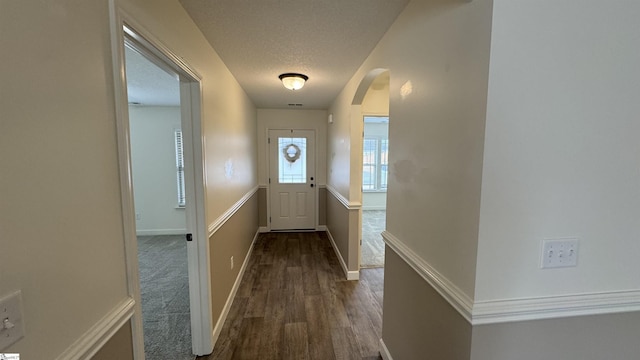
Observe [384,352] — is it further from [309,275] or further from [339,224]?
[339,224]

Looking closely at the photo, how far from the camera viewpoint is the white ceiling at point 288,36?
1.56 meters

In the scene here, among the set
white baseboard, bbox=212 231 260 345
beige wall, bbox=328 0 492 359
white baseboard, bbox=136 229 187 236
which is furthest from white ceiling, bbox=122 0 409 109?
white baseboard, bbox=136 229 187 236

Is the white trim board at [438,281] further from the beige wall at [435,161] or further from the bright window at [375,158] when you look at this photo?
the bright window at [375,158]

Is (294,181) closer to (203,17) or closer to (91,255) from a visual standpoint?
(203,17)

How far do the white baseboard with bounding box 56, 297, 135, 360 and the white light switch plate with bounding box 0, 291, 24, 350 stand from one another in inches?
6.6

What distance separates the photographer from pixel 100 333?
847 mm

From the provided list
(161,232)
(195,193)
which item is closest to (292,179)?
(161,232)

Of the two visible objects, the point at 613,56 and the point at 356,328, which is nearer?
the point at 613,56

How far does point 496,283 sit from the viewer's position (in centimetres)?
100

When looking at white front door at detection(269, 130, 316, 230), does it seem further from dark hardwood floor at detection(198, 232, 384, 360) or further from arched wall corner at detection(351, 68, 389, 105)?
arched wall corner at detection(351, 68, 389, 105)

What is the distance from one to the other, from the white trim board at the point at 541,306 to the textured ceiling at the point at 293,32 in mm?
1590

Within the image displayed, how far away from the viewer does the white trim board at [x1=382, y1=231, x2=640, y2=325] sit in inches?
38.9

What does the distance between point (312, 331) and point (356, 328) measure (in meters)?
Answer: 0.39

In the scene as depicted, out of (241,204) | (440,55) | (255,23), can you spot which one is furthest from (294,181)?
(440,55)
